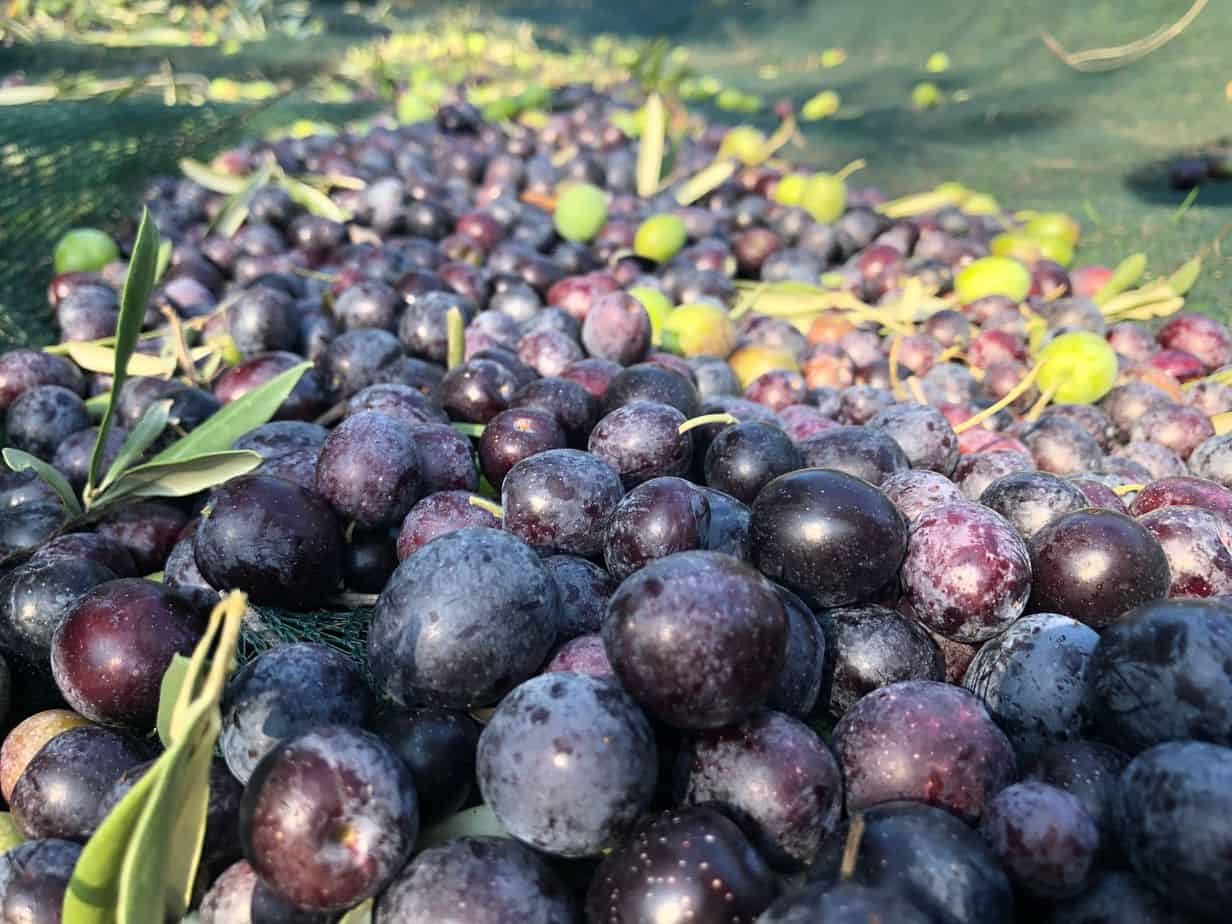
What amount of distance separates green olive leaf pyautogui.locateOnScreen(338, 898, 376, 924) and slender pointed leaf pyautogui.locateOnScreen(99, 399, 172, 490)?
1.06m

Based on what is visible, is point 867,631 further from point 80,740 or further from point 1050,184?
point 1050,184

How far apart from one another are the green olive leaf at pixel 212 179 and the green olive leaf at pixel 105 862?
3.39 m

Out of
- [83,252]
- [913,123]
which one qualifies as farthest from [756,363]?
[913,123]

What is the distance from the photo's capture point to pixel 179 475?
1560 mm

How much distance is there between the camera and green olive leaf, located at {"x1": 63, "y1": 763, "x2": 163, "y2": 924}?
31.8 inches

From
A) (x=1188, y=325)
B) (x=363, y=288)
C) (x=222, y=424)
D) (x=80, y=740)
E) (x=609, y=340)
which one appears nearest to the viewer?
(x=80, y=740)

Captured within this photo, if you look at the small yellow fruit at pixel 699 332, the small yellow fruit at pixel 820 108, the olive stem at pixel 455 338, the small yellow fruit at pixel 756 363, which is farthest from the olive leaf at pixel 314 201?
the small yellow fruit at pixel 820 108

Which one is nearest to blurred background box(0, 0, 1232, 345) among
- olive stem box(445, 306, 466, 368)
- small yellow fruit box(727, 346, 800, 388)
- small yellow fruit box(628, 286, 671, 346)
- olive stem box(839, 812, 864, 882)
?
olive stem box(445, 306, 466, 368)

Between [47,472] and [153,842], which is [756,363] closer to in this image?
[47,472]

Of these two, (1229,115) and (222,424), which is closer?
(222,424)

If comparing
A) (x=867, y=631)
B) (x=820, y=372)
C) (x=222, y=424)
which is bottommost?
(x=820, y=372)

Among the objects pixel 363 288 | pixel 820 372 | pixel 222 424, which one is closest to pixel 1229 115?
pixel 820 372

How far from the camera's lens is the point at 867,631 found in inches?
49.1

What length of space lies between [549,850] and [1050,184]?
4.57m
